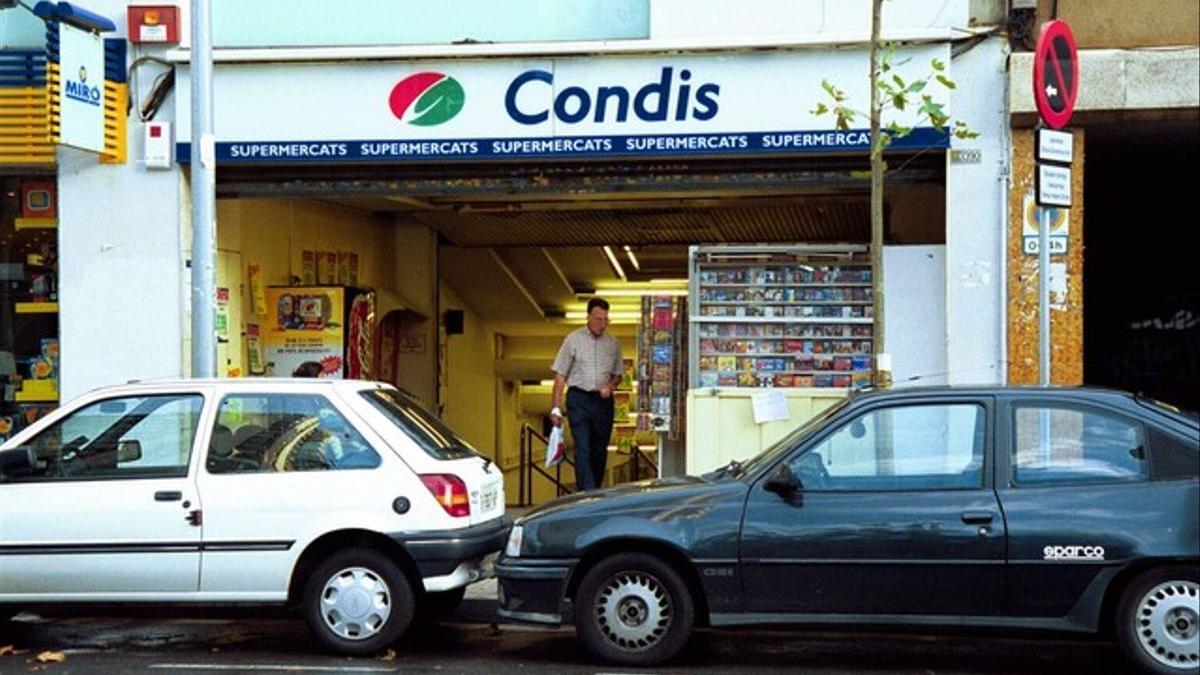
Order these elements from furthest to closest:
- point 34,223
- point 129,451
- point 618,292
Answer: point 618,292 < point 34,223 < point 129,451

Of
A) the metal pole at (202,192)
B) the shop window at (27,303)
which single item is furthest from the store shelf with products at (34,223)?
the metal pole at (202,192)

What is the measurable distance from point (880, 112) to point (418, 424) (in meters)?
4.05

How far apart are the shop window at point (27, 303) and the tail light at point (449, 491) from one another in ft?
20.3

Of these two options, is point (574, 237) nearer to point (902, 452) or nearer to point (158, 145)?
point (158, 145)

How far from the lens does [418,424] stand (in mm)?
8914

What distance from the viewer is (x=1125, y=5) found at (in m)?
11.6

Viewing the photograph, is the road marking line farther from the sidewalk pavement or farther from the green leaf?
the green leaf

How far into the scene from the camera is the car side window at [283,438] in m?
8.49

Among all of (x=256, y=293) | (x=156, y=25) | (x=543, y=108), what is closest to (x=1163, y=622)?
(x=543, y=108)

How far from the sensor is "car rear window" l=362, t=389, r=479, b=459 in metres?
8.69

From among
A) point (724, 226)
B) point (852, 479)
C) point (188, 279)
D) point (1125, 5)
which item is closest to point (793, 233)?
point (724, 226)

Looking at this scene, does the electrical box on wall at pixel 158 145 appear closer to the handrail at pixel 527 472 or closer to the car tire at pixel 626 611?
the handrail at pixel 527 472

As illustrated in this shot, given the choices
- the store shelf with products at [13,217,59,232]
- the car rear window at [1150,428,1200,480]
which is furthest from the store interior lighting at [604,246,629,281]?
the car rear window at [1150,428,1200,480]

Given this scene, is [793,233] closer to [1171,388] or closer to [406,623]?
[1171,388]
